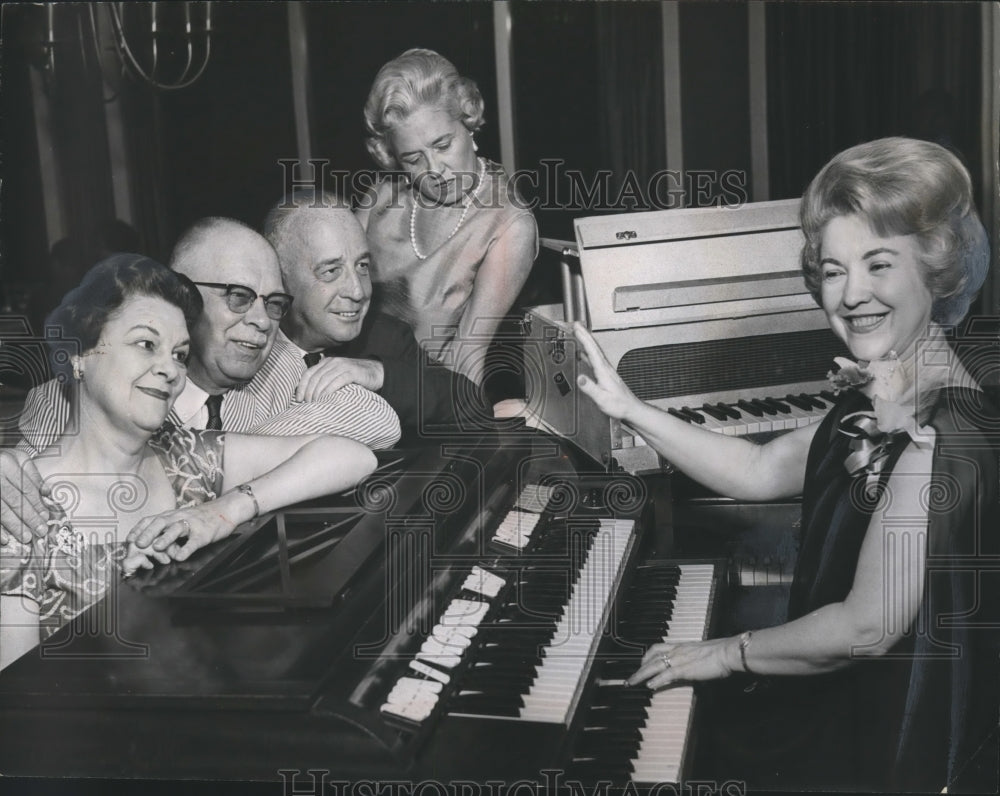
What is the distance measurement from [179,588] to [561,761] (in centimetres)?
83

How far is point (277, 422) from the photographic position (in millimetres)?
2262

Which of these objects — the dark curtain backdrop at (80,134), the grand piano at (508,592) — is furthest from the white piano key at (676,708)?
the dark curtain backdrop at (80,134)

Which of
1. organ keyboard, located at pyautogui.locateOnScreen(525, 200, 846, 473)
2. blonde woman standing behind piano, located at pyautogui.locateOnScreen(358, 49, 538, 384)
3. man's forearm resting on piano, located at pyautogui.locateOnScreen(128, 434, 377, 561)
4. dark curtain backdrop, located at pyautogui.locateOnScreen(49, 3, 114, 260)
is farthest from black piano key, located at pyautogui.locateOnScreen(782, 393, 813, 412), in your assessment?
dark curtain backdrop, located at pyautogui.locateOnScreen(49, 3, 114, 260)

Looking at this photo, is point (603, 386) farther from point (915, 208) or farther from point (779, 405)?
point (915, 208)

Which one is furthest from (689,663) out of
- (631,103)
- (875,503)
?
(631,103)

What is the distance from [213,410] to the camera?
7.41ft

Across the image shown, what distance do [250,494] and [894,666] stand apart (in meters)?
1.42

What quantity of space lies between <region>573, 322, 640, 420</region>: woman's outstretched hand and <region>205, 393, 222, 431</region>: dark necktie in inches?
31.7

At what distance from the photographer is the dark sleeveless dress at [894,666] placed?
6.93ft

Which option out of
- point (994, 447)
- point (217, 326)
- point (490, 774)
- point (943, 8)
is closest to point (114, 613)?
point (217, 326)

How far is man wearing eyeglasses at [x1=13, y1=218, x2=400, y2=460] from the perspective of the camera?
2236mm

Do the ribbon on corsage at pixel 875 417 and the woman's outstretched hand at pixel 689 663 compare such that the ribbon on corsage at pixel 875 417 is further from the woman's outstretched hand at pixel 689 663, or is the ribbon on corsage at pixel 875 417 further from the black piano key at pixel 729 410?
the woman's outstretched hand at pixel 689 663

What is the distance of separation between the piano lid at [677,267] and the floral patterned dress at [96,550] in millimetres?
915

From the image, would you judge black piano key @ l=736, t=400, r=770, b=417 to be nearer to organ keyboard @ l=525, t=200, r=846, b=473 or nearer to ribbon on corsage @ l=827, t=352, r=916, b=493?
organ keyboard @ l=525, t=200, r=846, b=473
